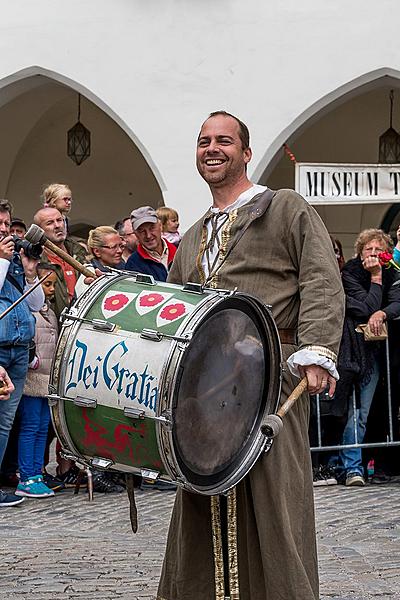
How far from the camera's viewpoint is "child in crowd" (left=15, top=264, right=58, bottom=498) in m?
7.33

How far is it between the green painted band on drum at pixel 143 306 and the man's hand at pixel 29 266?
3230mm

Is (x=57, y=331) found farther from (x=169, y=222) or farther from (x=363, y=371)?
(x=363, y=371)

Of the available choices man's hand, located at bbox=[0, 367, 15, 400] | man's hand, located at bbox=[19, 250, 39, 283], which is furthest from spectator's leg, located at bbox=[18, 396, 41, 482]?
man's hand, located at bbox=[0, 367, 15, 400]

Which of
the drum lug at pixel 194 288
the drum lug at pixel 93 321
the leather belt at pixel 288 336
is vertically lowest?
the leather belt at pixel 288 336

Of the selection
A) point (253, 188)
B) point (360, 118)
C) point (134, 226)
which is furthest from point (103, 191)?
point (253, 188)

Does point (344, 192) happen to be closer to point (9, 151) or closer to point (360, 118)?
point (360, 118)

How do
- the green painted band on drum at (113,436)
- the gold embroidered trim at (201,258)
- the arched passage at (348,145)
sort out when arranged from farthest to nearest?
the arched passage at (348,145), the gold embroidered trim at (201,258), the green painted band on drum at (113,436)

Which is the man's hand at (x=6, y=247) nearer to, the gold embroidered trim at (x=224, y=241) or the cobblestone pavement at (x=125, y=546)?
the cobblestone pavement at (x=125, y=546)

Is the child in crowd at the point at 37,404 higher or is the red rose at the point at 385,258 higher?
the red rose at the point at 385,258

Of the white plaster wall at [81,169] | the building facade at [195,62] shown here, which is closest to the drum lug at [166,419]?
the building facade at [195,62]

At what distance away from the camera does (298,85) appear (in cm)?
1162

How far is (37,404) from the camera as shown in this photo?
7.41 m

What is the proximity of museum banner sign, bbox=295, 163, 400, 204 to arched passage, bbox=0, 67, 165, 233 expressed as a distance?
6596 mm

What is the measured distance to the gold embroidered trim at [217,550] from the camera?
3.80m
